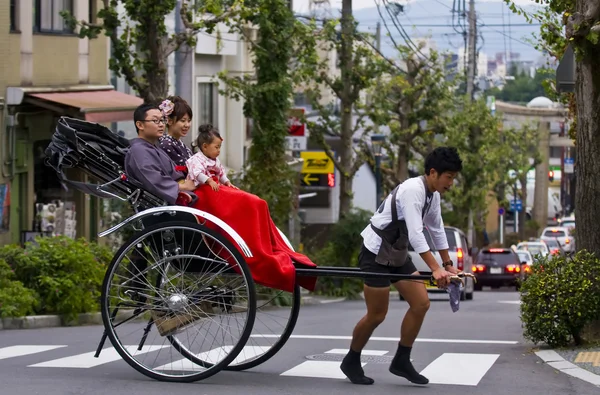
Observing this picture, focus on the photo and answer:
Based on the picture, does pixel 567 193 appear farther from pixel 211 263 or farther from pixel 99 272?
pixel 211 263

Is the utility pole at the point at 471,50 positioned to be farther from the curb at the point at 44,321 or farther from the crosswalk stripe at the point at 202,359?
the crosswalk stripe at the point at 202,359

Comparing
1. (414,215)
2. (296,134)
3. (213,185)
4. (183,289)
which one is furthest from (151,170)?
(296,134)

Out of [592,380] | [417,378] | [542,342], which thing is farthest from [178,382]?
[542,342]

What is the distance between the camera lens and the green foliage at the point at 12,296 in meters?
14.5

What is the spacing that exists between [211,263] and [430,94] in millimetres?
31038

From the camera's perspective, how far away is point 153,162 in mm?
8516

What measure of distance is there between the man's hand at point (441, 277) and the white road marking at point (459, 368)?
1118 millimetres

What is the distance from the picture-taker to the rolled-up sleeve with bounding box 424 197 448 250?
8.43m

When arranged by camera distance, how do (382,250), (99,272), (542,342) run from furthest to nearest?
(99,272)
(542,342)
(382,250)

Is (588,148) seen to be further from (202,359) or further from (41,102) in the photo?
(41,102)

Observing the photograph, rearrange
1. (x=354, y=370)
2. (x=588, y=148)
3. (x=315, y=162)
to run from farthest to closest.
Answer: (x=315, y=162)
(x=588, y=148)
(x=354, y=370)

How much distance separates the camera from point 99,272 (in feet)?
52.7

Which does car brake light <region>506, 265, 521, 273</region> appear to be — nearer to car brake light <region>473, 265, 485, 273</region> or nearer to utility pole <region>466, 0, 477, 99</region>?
car brake light <region>473, 265, 485, 273</region>

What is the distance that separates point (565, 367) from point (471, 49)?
128 feet
